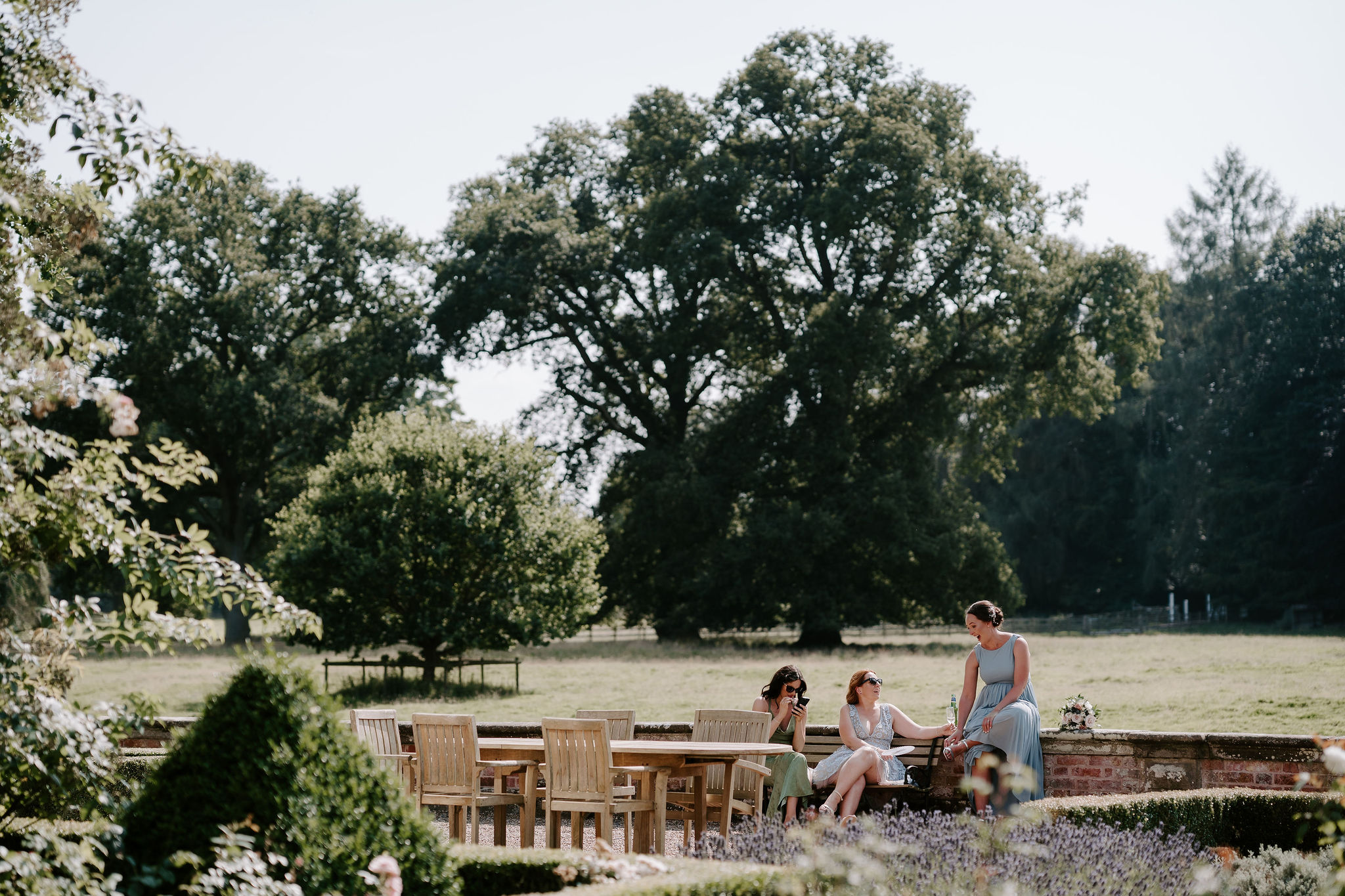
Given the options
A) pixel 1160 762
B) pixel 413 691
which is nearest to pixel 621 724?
pixel 1160 762

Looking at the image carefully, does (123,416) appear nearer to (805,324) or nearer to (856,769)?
(856,769)

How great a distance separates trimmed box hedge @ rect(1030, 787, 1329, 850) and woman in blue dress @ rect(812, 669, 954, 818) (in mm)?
1346

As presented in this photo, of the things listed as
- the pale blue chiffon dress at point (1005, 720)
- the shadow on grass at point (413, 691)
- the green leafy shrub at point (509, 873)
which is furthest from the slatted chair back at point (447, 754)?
the shadow on grass at point (413, 691)

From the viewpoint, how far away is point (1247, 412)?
163 feet

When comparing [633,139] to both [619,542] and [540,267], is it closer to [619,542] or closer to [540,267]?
[540,267]

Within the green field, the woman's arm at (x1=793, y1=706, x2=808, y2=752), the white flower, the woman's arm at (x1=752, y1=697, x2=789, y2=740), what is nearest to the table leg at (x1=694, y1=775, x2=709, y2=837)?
the woman's arm at (x1=752, y1=697, x2=789, y2=740)

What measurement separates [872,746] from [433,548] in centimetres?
1477

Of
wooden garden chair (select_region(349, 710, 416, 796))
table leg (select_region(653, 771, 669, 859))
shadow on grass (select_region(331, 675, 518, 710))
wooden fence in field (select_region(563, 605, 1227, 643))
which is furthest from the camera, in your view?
wooden fence in field (select_region(563, 605, 1227, 643))

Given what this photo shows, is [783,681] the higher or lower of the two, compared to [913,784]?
higher

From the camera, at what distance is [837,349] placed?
3225cm

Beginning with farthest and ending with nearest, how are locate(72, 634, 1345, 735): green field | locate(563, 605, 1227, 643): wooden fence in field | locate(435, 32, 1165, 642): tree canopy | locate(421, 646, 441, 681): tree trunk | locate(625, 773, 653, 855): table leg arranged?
locate(563, 605, 1227, 643): wooden fence in field, locate(435, 32, 1165, 642): tree canopy, locate(421, 646, 441, 681): tree trunk, locate(72, 634, 1345, 735): green field, locate(625, 773, 653, 855): table leg

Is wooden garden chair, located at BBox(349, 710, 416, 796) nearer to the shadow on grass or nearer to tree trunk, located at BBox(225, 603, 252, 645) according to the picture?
the shadow on grass

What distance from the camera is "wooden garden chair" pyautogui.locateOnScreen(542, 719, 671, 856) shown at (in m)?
7.75

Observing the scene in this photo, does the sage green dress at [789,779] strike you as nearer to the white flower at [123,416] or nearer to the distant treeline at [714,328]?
the white flower at [123,416]
